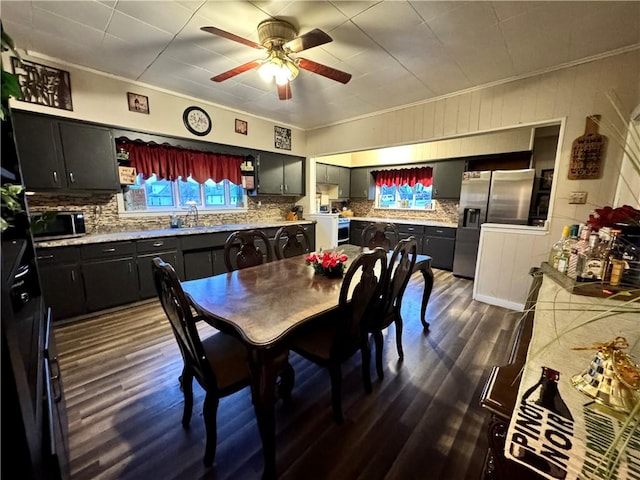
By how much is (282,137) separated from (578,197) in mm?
4085

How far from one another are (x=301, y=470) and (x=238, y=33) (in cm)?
300

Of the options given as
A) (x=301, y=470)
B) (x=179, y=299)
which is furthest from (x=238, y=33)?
(x=301, y=470)

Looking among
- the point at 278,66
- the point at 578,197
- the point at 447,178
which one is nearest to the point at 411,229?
the point at 447,178

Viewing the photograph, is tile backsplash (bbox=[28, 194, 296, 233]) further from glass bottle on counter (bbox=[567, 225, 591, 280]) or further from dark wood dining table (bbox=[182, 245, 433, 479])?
glass bottle on counter (bbox=[567, 225, 591, 280])

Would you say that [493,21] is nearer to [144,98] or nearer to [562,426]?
[562,426]

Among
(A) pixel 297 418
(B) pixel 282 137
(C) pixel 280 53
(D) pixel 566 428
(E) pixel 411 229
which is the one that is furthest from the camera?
(E) pixel 411 229

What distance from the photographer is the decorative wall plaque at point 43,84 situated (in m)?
2.43

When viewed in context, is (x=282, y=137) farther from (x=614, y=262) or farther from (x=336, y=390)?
(x=614, y=262)

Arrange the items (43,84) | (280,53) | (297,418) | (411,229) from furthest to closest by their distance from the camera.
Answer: (411,229) → (43,84) → (280,53) → (297,418)

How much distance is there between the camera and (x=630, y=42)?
7.04 ft

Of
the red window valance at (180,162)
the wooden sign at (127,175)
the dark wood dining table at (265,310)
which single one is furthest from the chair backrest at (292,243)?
the wooden sign at (127,175)

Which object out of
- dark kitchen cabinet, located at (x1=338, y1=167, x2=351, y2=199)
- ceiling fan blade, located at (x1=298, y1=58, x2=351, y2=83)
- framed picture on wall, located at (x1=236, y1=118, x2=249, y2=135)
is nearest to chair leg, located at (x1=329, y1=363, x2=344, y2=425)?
ceiling fan blade, located at (x1=298, y1=58, x2=351, y2=83)

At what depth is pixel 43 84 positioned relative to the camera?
2.52 metres

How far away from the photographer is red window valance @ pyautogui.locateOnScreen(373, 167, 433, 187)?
5248mm
